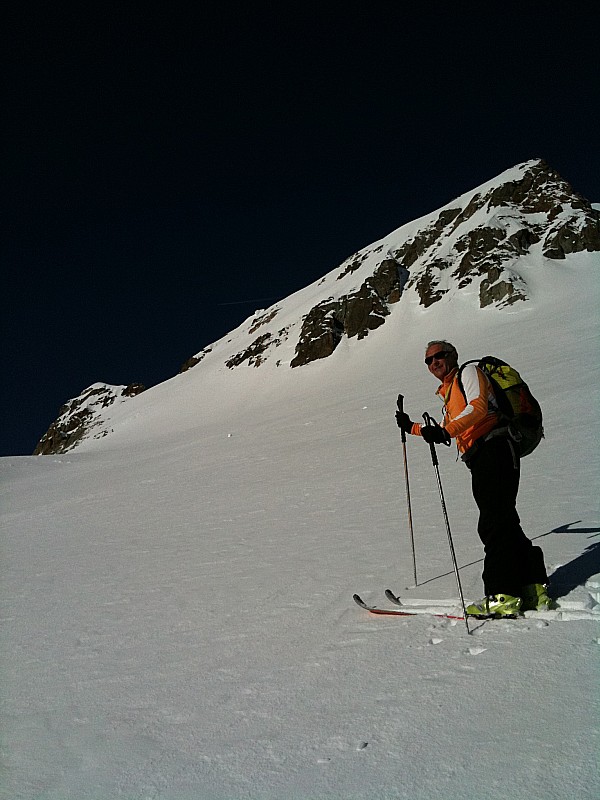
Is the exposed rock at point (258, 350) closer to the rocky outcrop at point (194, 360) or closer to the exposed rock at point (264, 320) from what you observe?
the exposed rock at point (264, 320)

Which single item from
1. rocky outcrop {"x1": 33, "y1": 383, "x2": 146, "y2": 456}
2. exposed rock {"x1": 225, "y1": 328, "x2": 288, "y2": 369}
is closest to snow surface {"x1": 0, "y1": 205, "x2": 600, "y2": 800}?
exposed rock {"x1": 225, "y1": 328, "x2": 288, "y2": 369}

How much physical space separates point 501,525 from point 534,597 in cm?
50

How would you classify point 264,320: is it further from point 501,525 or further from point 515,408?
point 501,525

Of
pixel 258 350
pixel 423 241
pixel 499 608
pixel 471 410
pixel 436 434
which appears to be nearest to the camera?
pixel 499 608

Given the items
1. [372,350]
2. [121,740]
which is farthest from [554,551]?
[372,350]

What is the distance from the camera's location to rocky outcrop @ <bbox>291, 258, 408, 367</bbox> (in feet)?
222

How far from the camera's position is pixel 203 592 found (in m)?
5.44

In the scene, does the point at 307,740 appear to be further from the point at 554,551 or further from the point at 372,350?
the point at 372,350

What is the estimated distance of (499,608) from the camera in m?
3.62

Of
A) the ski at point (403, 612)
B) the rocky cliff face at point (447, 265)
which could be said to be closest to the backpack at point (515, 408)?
the ski at point (403, 612)

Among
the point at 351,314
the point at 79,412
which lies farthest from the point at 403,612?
the point at 79,412

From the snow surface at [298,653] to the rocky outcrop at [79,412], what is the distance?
121 metres

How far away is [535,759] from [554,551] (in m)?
3.05

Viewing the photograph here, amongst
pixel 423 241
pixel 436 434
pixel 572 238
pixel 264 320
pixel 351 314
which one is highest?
pixel 423 241
